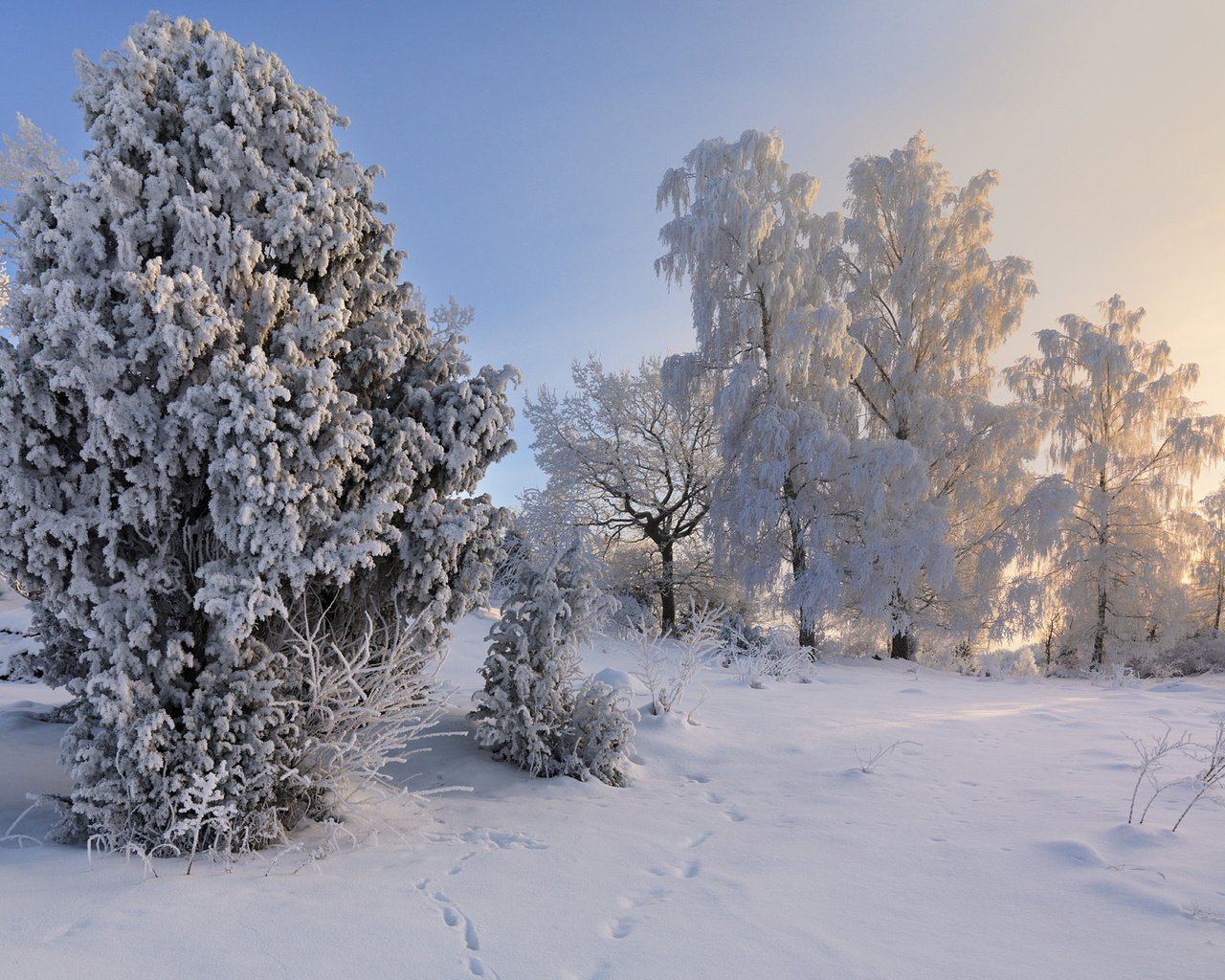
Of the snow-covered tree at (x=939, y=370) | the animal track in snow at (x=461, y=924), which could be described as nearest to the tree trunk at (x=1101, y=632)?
the snow-covered tree at (x=939, y=370)

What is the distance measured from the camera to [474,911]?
285cm

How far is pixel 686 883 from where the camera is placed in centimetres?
326

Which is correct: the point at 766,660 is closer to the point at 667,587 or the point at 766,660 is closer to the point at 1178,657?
the point at 667,587

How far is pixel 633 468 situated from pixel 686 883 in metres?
13.0

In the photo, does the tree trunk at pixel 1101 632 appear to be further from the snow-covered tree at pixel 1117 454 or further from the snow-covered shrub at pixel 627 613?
the snow-covered shrub at pixel 627 613

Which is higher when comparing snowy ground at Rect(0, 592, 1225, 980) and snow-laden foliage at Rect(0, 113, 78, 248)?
snow-laden foliage at Rect(0, 113, 78, 248)

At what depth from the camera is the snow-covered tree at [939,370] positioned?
520 inches

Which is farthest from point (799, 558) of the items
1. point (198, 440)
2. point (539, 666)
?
point (198, 440)

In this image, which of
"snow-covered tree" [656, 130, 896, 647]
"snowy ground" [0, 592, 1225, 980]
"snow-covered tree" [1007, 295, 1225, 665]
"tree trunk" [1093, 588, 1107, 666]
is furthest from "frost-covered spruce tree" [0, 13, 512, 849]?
"tree trunk" [1093, 588, 1107, 666]

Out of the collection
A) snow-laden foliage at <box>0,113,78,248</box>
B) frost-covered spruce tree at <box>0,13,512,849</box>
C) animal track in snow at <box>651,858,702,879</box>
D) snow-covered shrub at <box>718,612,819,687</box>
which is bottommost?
animal track in snow at <box>651,858,702,879</box>

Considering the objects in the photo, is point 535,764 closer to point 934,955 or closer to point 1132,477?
point 934,955

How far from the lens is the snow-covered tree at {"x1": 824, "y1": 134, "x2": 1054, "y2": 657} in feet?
43.3

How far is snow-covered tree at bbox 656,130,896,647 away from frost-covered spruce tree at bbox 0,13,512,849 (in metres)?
9.74

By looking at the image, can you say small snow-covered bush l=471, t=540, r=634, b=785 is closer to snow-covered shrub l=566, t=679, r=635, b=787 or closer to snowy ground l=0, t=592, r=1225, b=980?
snow-covered shrub l=566, t=679, r=635, b=787
